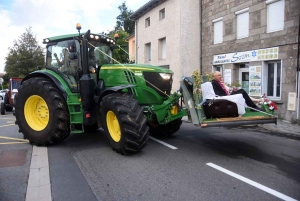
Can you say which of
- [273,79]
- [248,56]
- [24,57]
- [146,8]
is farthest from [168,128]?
[24,57]

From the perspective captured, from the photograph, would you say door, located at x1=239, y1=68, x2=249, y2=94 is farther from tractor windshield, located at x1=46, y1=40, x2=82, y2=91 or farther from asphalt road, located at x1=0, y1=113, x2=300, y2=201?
tractor windshield, located at x1=46, y1=40, x2=82, y2=91

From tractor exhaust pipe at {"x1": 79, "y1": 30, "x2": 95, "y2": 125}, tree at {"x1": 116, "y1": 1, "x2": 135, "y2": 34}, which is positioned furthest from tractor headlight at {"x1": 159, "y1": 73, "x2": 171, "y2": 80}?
tree at {"x1": 116, "y1": 1, "x2": 135, "y2": 34}

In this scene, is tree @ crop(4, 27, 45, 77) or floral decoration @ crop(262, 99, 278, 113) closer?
floral decoration @ crop(262, 99, 278, 113)

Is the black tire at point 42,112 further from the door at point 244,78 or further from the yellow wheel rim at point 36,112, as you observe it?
the door at point 244,78

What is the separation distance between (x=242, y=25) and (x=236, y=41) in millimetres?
790

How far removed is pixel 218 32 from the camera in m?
14.9

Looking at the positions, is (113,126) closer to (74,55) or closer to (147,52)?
(74,55)

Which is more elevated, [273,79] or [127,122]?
[273,79]

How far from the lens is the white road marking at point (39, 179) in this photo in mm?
3877

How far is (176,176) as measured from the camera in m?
4.53

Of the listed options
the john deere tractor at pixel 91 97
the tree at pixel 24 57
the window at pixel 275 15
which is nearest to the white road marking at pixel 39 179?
the john deere tractor at pixel 91 97

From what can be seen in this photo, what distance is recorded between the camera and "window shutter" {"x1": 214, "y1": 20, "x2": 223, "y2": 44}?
14633mm

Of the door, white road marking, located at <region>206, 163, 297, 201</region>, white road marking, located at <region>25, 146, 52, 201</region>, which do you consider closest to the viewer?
white road marking, located at <region>206, 163, 297, 201</region>

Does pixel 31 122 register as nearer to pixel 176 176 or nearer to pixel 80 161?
pixel 80 161
